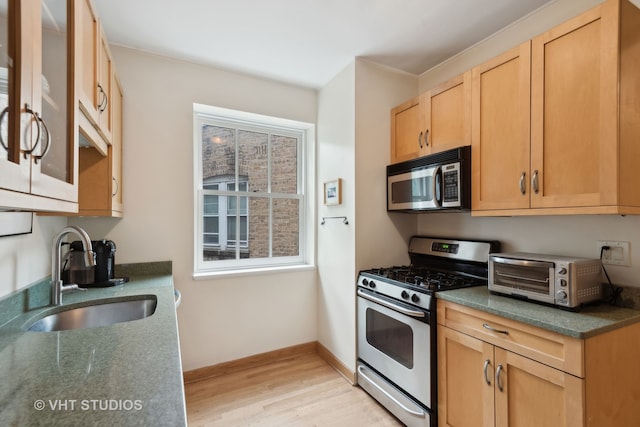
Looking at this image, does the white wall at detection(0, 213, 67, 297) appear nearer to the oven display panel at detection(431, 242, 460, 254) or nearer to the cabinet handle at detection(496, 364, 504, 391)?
the cabinet handle at detection(496, 364, 504, 391)

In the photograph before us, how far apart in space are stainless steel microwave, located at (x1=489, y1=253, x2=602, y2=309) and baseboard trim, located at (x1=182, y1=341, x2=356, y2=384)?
1434 mm

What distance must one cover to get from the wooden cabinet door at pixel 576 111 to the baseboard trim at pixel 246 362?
231cm

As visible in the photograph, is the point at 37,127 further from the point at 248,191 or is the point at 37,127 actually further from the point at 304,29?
the point at 248,191

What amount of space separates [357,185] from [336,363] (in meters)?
1.58

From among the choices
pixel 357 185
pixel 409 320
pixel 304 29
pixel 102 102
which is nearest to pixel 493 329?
pixel 409 320

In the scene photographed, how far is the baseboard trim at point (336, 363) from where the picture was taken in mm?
2400

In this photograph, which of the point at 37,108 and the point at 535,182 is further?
the point at 535,182

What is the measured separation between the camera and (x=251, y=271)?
2.68 metres

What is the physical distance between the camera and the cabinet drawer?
3.88 ft

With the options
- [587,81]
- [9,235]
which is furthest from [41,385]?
[587,81]

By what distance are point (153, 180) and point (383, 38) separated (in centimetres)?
205

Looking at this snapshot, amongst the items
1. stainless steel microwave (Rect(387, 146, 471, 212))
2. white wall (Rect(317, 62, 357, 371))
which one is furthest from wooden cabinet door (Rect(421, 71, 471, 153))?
white wall (Rect(317, 62, 357, 371))

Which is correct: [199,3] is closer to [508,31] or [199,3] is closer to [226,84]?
[226,84]

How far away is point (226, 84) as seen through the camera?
2.58 m
